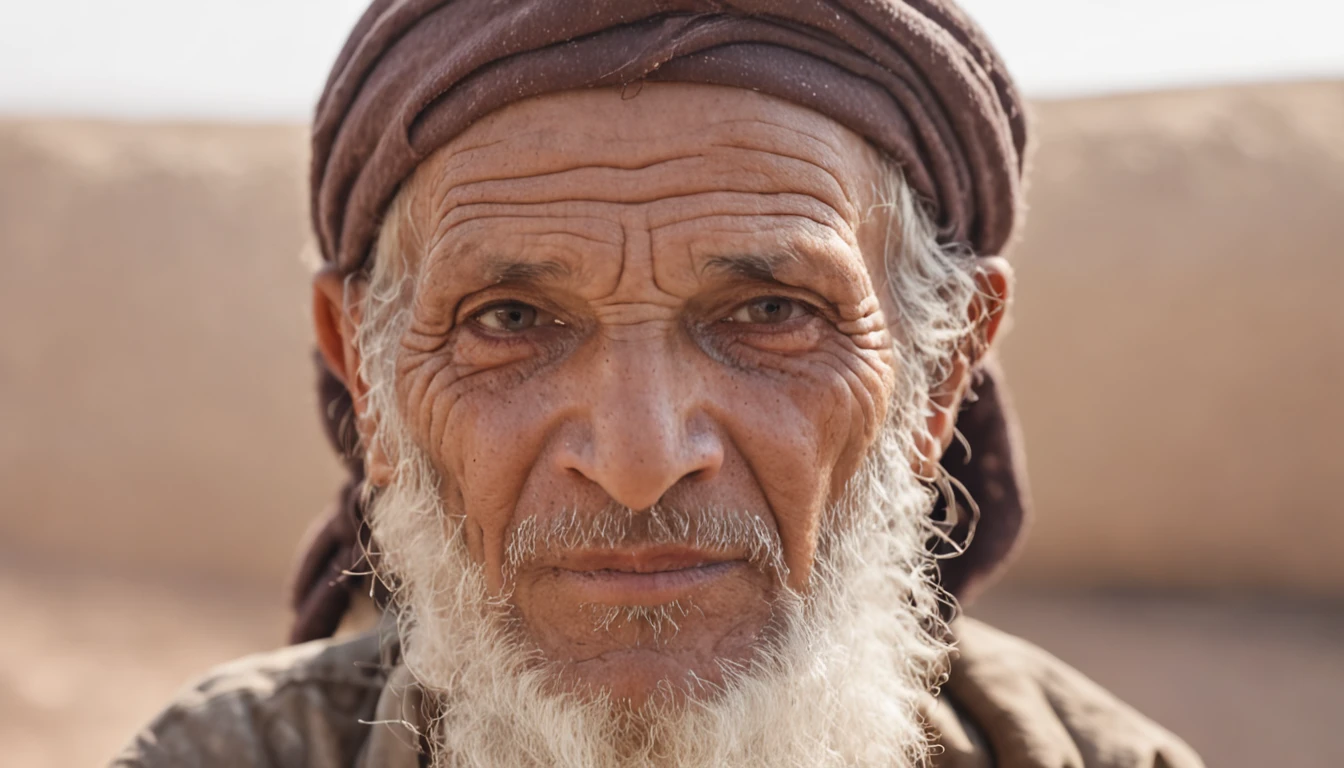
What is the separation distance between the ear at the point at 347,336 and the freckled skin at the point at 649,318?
0.38m

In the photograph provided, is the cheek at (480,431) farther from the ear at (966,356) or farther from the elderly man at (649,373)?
the ear at (966,356)

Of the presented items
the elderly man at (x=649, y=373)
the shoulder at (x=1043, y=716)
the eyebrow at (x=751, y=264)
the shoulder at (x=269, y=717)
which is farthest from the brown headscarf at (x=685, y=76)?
the shoulder at (x=269, y=717)

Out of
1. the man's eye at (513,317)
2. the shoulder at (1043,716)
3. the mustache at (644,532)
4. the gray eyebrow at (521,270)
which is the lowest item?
the shoulder at (1043,716)

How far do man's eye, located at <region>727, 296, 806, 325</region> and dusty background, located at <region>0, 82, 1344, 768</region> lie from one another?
4.07m

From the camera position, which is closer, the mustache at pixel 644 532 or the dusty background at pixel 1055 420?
the mustache at pixel 644 532

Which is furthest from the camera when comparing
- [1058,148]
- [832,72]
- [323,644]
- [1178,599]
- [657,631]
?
[1058,148]

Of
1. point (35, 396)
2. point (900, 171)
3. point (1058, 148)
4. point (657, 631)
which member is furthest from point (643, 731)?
point (35, 396)

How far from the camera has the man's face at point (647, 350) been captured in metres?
2.04

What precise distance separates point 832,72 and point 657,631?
3.42ft

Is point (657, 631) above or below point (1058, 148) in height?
below

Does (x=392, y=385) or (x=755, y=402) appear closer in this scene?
(x=755, y=402)

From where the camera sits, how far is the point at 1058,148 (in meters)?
7.33

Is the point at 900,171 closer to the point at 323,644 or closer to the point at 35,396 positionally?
the point at 323,644

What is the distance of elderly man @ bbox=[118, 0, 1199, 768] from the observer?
2064 mm
